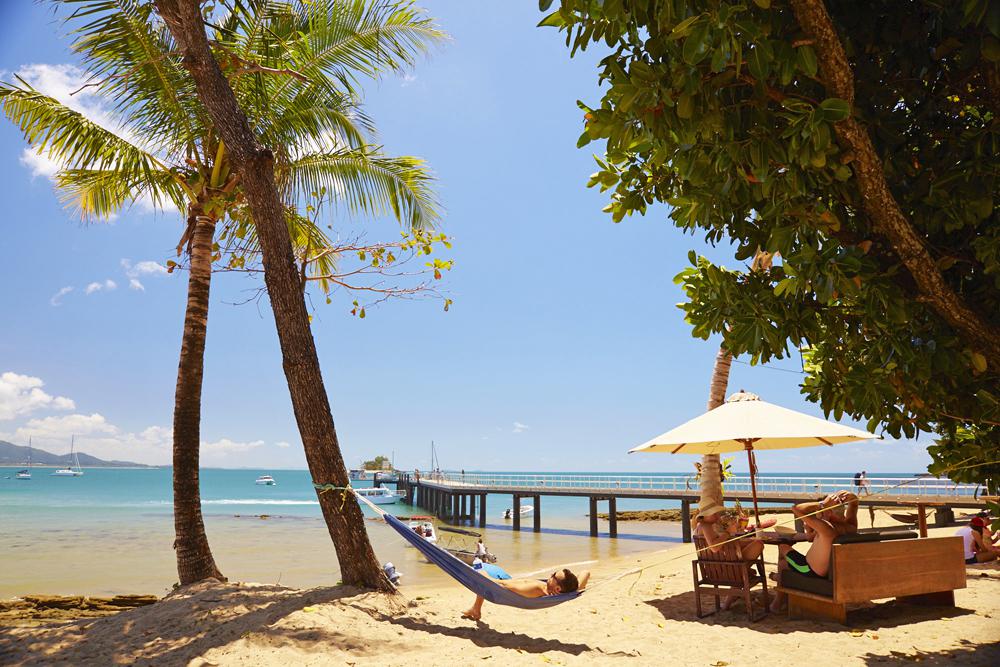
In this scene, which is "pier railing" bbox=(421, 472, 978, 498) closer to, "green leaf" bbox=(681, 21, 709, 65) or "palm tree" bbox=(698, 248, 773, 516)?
"palm tree" bbox=(698, 248, 773, 516)

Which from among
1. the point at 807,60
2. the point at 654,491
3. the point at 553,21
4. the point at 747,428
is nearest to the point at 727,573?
the point at 747,428

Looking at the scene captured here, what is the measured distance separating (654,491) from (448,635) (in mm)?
19230

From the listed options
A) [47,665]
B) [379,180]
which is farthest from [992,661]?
[379,180]

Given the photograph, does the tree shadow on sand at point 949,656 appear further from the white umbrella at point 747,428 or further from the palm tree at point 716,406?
the palm tree at point 716,406

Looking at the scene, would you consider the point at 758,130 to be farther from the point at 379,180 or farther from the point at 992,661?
the point at 379,180

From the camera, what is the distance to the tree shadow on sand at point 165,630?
439cm

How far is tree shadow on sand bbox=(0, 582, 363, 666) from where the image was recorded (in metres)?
4.39

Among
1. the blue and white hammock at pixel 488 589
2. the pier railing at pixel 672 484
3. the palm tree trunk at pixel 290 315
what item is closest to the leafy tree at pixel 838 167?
the blue and white hammock at pixel 488 589

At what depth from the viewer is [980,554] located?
25.8ft

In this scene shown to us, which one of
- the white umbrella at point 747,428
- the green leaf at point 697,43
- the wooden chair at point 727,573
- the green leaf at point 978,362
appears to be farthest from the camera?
the white umbrella at point 747,428

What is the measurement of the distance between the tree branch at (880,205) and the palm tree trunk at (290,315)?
4483mm

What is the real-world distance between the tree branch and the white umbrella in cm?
354

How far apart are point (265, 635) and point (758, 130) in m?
4.42

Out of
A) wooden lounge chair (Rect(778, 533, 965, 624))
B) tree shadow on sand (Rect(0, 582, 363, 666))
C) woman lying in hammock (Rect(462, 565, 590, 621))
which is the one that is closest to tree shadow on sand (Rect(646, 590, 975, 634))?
wooden lounge chair (Rect(778, 533, 965, 624))
